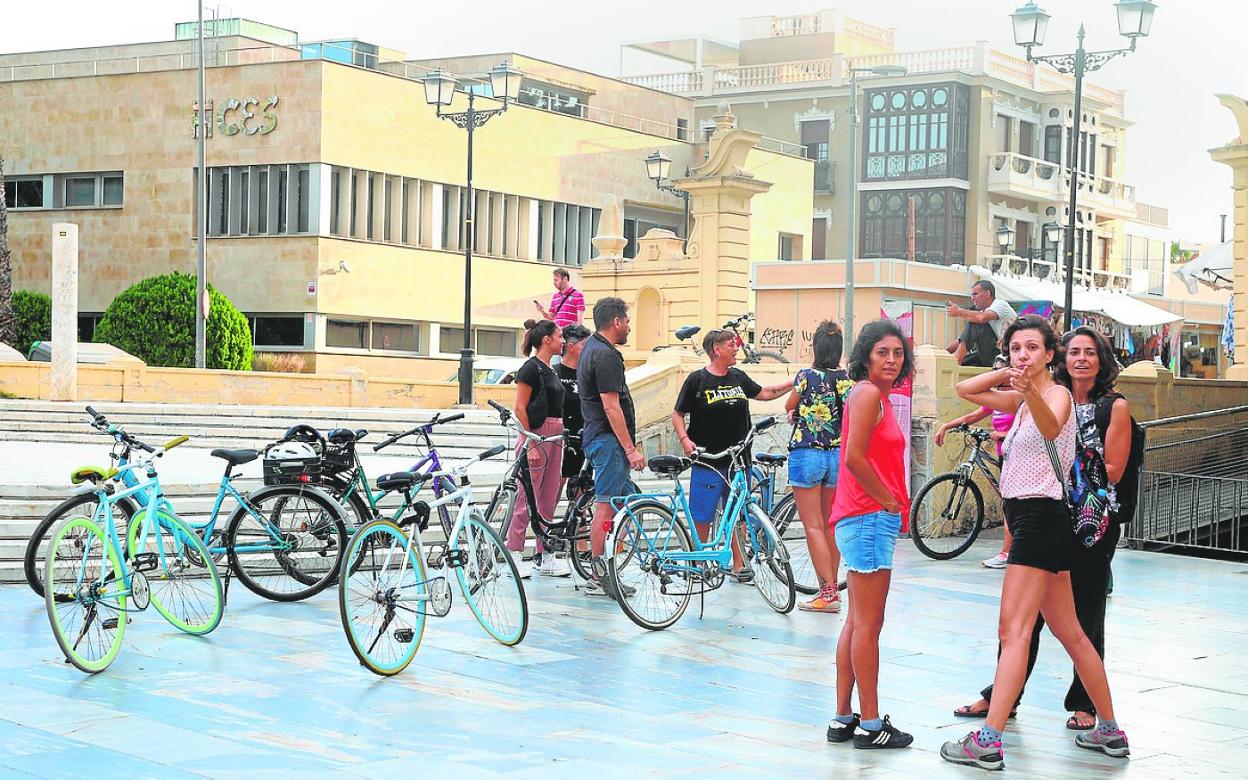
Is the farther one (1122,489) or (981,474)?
(981,474)

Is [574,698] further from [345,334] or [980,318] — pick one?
[345,334]

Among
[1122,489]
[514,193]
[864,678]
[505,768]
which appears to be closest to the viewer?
[505,768]

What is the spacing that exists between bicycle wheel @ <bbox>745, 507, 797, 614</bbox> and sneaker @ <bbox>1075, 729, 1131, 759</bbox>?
3.45 m

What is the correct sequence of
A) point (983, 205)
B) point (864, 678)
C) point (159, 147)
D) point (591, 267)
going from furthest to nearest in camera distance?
point (983, 205) → point (159, 147) → point (591, 267) → point (864, 678)

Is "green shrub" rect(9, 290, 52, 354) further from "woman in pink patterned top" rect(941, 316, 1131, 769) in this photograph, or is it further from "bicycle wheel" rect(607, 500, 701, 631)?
"woman in pink patterned top" rect(941, 316, 1131, 769)

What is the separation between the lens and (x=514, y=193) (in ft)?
151

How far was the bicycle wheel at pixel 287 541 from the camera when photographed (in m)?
10.3

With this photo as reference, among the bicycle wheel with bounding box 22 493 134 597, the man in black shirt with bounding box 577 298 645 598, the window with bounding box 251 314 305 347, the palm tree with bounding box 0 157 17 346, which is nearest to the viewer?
the bicycle wheel with bounding box 22 493 134 597

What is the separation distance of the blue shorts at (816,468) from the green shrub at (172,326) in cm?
2840

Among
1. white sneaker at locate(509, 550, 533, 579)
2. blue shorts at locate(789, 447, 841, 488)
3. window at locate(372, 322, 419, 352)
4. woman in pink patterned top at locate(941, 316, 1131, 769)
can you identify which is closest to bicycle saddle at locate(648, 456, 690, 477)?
blue shorts at locate(789, 447, 841, 488)

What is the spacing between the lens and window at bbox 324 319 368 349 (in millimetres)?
41125

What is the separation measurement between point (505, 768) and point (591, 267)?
88.4 feet

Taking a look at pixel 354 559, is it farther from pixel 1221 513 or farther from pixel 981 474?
pixel 1221 513

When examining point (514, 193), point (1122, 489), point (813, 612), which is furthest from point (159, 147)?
point (1122, 489)
